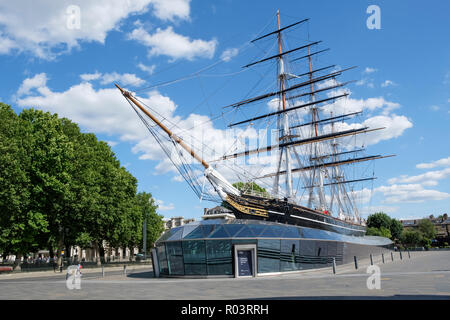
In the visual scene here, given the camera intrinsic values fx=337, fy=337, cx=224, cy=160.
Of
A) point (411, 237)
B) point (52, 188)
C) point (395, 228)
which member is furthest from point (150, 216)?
point (411, 237)

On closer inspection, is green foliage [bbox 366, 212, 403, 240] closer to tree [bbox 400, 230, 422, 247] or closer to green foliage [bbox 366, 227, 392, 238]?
tree [bbox 400, 230, 422, 247]

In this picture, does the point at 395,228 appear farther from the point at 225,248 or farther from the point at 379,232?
the point at 225,248

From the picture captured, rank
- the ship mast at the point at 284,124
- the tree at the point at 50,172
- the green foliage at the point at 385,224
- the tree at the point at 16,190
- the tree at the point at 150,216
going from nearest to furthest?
the tree at the point at 16,190 < the tree at the point at 50,172 < the ship mast at the point at 284,124 < the tree at the point at 150,216 < the green foliage at the point at 385,224

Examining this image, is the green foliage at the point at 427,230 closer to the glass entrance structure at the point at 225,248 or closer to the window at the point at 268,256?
the glass entrance structure at the point at 225,248

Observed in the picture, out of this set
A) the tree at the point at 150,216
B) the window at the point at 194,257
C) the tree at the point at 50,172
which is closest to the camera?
the window at the point at 194,257

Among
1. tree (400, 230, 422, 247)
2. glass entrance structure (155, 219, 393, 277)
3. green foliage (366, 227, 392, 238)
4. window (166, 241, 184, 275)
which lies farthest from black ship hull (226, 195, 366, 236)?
tree (400, 230, 422, 247)

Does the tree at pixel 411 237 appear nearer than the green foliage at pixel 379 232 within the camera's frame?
No

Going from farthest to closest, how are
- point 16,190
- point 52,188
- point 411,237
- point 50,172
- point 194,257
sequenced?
point 411,237 < point 50,172 < point 52,188 < point 16,190 < point 194,257

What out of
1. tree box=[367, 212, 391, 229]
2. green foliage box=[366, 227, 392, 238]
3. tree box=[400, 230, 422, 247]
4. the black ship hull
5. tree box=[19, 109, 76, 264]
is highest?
tree box=[19, 109, 76, 264]

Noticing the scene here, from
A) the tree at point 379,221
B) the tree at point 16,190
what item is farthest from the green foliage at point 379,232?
the tree at point 16,190
